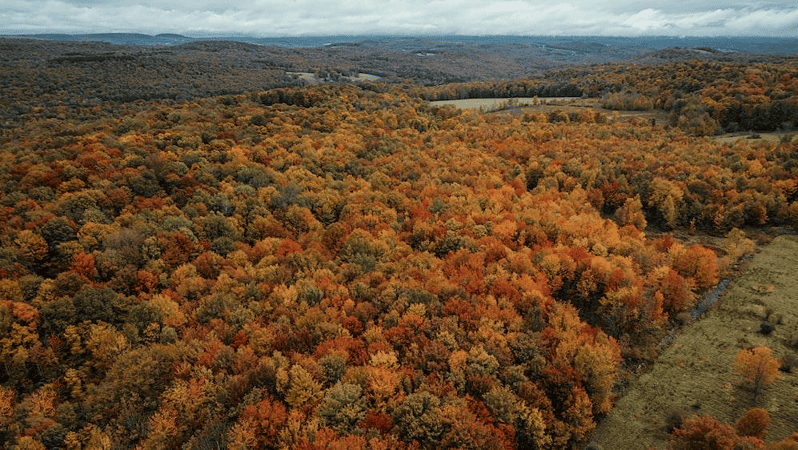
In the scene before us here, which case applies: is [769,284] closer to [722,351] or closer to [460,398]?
[722,351]

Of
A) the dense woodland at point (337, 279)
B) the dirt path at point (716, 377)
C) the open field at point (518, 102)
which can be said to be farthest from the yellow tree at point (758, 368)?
the open field at point (518, 102)

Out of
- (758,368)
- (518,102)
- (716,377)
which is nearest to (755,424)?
(758,368)

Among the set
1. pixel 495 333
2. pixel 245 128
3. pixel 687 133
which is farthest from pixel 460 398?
pixel 687 133

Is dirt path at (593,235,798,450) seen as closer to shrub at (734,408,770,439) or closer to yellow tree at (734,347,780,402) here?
yellow tree at (734,347,780,402)

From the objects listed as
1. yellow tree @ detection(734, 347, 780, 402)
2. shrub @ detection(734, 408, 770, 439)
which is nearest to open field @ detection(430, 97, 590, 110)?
yellow tree @ detection(734, 347, 780, 402)

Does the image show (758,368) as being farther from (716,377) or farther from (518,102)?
(518,102)
